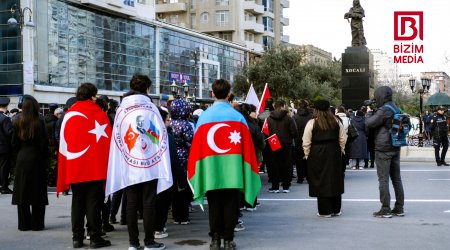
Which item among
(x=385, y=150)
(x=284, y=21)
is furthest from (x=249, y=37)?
(x=385, y=150)

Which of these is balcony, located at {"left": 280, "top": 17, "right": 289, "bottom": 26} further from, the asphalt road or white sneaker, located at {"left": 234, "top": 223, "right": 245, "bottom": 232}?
white sneaker, located at {"left": 234, "top": 223, "right": 245, "bottom": 232}

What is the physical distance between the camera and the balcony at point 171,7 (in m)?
75.1

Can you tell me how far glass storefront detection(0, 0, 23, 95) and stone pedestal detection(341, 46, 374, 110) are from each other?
20.5 metres

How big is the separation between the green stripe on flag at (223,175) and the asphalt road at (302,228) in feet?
2.55

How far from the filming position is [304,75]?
2299 inches

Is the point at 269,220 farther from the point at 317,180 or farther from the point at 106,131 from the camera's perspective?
the point at 106,131

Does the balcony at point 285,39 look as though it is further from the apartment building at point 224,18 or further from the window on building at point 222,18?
the window on building at point 222,18

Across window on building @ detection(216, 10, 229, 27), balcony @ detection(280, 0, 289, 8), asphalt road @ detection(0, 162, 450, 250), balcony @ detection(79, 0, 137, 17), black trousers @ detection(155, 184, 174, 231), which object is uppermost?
balcony @ detection(280, 0, 289, 8)

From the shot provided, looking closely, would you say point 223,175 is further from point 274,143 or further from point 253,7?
point 253,7

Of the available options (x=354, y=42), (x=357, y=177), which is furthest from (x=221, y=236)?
(x=354, y=42)

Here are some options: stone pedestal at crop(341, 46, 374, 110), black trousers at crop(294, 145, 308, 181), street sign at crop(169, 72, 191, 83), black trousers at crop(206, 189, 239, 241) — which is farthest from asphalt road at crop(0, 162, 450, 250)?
street sign at crop(169, 72, 191, 83)

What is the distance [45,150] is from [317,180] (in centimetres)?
413

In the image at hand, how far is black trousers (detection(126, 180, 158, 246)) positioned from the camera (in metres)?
6.81

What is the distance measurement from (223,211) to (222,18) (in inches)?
2716
